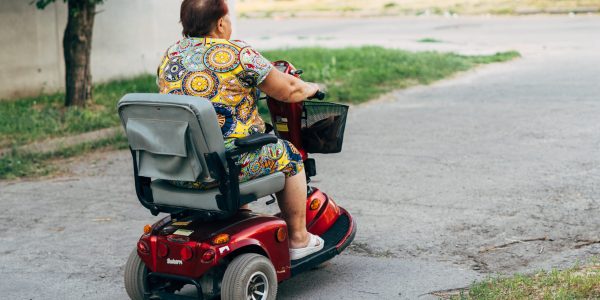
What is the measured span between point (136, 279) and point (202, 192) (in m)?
0.59

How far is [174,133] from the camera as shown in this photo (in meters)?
4.46

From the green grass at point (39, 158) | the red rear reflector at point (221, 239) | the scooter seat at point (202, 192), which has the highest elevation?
the scooter seat at point (202, 192)

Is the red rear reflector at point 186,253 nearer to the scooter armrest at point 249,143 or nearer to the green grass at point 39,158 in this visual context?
the scooter armrest at point 249,143

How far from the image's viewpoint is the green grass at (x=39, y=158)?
816 cm

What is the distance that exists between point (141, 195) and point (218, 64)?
80cm

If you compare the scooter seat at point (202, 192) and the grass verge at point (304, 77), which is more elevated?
the scooter seat at point (202, 192)

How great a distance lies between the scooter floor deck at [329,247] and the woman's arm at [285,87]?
842mm

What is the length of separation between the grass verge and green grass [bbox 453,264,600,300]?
1.57 meters

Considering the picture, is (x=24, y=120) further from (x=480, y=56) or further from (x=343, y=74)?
(x=480, y=56)

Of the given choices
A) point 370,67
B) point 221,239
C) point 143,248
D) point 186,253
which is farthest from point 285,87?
point 370,67

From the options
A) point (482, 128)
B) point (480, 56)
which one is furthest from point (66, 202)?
point (480, 56)

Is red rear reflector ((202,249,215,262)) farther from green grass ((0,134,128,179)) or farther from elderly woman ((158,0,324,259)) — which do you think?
green grass ((0,134,128,179))

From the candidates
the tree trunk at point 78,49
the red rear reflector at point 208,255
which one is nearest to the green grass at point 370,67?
the tree trunk at point 78,49

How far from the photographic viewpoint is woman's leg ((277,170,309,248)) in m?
4.86
